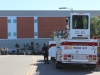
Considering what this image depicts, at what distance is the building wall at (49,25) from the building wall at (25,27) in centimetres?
267

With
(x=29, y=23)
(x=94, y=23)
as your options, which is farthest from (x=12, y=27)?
(x=94, y=23)

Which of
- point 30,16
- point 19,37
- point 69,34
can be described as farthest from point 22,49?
point 69,34

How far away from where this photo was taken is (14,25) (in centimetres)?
7544

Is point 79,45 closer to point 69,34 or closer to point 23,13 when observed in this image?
point 69,34

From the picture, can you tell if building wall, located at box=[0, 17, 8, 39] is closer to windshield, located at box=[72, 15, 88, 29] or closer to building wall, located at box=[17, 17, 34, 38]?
building wall, located at box=[17, 17, 34, 38]

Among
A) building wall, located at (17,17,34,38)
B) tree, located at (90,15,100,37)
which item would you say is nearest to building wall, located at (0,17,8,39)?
building wall, located at (17,17,34,38)

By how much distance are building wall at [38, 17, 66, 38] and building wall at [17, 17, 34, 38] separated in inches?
105

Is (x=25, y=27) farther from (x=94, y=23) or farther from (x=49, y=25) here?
(x=94, y=23)

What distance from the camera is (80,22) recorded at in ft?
52.3

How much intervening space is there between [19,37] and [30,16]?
7.90 meters

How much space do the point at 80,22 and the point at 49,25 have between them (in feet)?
198

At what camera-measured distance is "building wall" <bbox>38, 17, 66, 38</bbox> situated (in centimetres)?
7575

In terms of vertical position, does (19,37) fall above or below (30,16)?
below

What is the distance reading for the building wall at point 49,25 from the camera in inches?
2982
